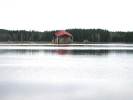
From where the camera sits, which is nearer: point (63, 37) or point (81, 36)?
point (63, 37)

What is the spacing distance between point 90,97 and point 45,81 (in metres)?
2.74

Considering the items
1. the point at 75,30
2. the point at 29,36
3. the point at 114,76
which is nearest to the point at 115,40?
the point at 75,30

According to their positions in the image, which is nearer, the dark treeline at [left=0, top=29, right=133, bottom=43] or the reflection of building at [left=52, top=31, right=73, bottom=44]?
the reflection of building at [left=52, top=31, right=73, bottom=44]

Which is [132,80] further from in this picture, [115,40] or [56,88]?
[115,40]

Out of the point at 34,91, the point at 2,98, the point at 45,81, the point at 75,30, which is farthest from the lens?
the point at 75,30

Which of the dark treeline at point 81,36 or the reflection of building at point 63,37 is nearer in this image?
the reflection of building at point 63,37

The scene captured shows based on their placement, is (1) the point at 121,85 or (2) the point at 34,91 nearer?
(2) the point at 34,91

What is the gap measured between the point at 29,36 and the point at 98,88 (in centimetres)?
7387

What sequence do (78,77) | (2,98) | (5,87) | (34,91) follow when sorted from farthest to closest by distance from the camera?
(78,77) → (5,87) → (34,91) → (2,98)

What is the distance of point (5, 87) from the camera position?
8.89 meters

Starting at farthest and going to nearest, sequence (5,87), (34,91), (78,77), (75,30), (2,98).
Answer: (75,30) < (78,77) < (5,87) < (34,91) < (2,98)

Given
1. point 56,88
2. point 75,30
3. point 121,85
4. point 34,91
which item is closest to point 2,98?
point 34,91

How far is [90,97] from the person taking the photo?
24.8ft

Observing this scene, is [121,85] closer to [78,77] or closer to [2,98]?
[78,77]
